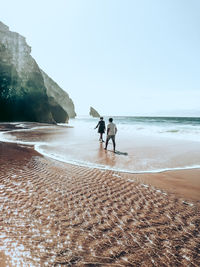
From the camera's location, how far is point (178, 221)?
2494mm

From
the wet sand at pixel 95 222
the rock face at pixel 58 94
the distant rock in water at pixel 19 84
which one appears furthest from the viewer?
the rock face at pixel 58 94

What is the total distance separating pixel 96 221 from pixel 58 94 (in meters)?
93.1

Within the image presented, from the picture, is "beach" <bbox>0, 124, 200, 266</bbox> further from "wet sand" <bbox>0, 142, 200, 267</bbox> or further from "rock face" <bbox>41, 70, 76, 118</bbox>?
"rock face" <bbox>41, 70, 76, 118</bbox>

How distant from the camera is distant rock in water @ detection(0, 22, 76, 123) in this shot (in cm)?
3275

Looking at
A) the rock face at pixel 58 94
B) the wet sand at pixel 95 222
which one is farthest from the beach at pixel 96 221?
the rock face at pixel 58 94

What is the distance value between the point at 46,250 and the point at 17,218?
0.80m

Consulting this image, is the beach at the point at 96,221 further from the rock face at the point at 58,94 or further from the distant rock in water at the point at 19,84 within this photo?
the rock face at the point at 58,94

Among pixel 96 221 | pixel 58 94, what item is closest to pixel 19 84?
pixel 96 221

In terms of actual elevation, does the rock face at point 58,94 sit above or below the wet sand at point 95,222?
above

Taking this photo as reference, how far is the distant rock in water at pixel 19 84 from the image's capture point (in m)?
32.8

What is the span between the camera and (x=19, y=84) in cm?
3488

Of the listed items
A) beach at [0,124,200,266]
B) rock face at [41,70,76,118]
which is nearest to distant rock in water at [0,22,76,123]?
rock face at [41,70,76,118]

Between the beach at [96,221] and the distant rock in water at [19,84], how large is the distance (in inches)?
1349

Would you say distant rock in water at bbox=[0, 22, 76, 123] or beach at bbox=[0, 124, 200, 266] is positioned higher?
distant rock in water at bbox=[0, 22, 76, 123]
